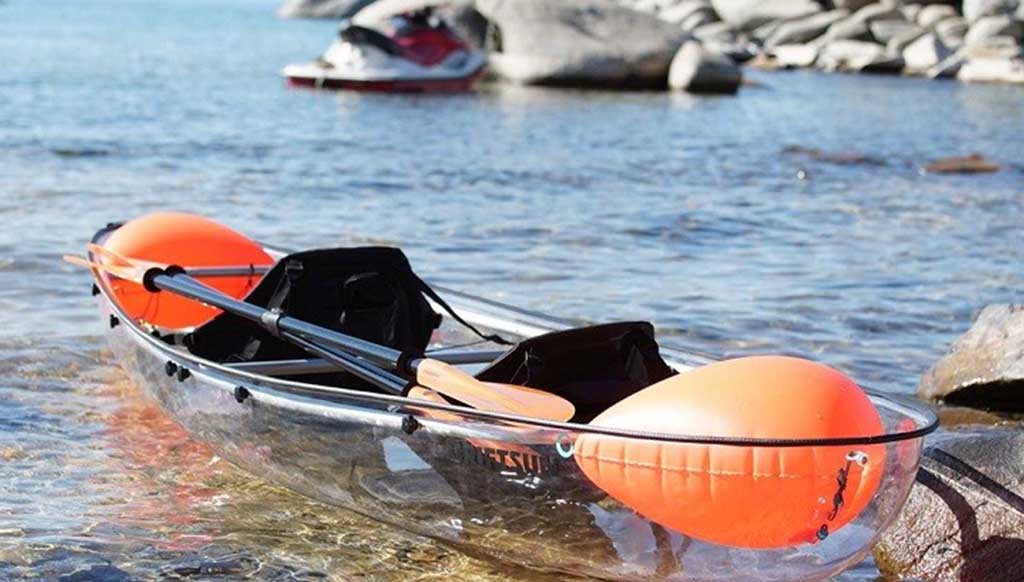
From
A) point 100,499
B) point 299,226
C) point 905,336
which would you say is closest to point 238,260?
point 100,499

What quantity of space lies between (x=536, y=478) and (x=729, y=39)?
4150 cm

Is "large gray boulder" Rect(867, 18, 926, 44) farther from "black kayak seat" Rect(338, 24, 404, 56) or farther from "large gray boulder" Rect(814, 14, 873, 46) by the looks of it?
"black kayak seat" Rect(338, 24, 404, 56)

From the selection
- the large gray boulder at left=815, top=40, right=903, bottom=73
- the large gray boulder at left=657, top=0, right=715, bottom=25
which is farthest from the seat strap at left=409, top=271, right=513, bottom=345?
the large gray boulder at left=657, top=0, right=715, bottom=25

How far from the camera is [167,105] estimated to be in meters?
22.6

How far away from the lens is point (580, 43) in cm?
3080

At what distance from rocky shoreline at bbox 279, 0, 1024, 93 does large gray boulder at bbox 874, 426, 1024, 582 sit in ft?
83.8

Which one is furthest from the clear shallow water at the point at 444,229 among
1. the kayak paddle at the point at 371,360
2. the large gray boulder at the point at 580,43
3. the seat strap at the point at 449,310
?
the large gray boulder at the point at 580,43

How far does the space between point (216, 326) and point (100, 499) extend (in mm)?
889

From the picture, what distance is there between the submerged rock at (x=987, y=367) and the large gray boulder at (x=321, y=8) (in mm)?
75340

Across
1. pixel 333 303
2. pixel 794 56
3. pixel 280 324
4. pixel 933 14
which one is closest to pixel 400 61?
pixel 794 56

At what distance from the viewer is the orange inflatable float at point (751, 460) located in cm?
400

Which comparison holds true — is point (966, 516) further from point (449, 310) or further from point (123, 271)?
point (123, 271)

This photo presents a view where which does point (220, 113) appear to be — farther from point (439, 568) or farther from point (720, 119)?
point (439, 568)

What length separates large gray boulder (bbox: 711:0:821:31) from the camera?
1763 inches
